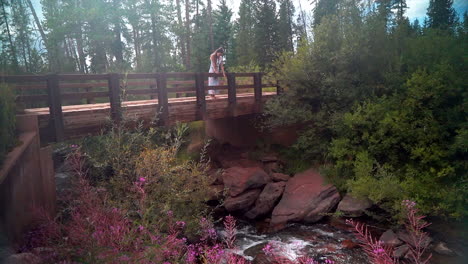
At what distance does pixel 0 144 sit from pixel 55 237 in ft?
4.44

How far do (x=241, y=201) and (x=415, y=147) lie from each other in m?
5.01

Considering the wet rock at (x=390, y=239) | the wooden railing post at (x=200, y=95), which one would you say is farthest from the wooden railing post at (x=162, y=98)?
the wet rock at (x=390, y=239)

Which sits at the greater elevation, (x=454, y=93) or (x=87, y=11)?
(x=87, y=11)

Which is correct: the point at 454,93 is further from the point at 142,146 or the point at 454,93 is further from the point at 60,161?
the point at 60,161

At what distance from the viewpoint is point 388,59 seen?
34.1 feet

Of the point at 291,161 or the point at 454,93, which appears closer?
the point at 454,93

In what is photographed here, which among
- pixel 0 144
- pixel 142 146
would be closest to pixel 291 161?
pixel 142 146

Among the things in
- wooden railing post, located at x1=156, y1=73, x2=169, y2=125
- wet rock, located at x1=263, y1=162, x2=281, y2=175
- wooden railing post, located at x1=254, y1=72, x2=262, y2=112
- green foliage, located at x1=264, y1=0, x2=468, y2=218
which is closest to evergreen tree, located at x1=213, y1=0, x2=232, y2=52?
green foliage, located at x1=264, y1=0, x2=468, y2=218

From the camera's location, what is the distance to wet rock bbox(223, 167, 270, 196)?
10.2 meters

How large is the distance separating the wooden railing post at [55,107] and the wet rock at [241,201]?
520 centimetres

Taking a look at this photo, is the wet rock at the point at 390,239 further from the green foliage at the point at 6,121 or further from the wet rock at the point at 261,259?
the green foliage at the point at 6,121

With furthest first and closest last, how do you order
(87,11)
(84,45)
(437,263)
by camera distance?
(84,45)
(87,11)
(437,263)

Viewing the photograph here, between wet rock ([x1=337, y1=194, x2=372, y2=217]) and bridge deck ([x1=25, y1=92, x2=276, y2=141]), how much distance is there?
4457mm

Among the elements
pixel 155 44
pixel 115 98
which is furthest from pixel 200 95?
pixel 155 44
